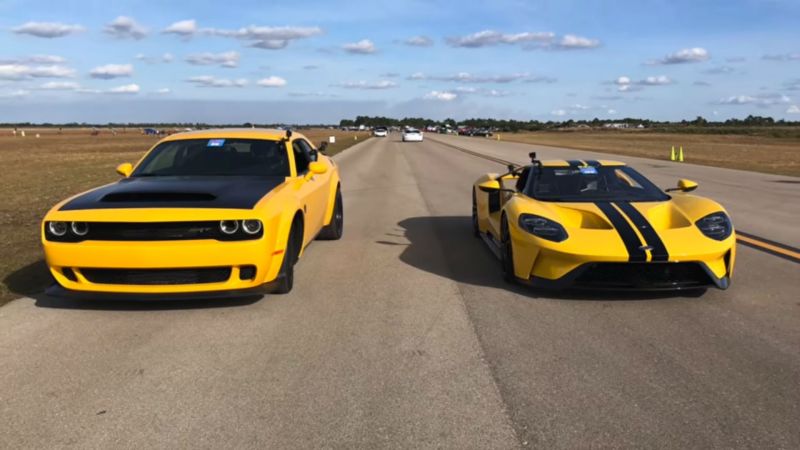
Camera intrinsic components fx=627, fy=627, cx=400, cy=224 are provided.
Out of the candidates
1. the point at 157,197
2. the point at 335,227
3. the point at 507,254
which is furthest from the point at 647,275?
the point at 335,227

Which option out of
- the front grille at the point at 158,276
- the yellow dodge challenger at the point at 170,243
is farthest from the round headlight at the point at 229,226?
the front grille at the point at 158,276

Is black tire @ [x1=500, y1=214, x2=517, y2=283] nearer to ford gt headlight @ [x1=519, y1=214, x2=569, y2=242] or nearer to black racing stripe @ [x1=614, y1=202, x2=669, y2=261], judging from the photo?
ford gt headlight @ [x1=519, y1=214, x2=569, y2=242]

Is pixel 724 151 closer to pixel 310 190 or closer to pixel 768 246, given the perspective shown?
pixel 768 246

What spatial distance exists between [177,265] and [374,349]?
1.69m

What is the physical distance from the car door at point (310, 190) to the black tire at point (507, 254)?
1979 millimetres

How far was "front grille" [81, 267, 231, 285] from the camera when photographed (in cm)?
486

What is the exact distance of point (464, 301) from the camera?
213 inches

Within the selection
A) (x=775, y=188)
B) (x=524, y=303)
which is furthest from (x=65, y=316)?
(x=775, y=188)

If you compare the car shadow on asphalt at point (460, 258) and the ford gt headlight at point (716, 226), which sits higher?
the ford gt headlight at point (716, 226)

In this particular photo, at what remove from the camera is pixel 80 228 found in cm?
493

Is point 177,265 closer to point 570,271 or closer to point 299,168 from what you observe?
point 299,168

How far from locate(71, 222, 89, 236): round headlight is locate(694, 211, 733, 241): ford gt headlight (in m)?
5.08

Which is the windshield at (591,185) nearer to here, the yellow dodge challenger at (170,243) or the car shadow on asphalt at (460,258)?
the car shadow on asphalt at (460,258)

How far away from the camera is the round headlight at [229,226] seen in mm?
4895
